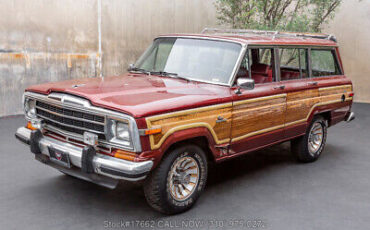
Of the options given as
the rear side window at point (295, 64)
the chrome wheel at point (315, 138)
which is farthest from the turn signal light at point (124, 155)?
the chrome wheel at point (315, 138)

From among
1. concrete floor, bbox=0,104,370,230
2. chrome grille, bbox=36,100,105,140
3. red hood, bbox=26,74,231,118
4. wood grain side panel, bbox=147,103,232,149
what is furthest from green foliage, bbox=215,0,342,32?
chrome grille, bbox=36,100,105,140

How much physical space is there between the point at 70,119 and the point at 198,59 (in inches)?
75.3

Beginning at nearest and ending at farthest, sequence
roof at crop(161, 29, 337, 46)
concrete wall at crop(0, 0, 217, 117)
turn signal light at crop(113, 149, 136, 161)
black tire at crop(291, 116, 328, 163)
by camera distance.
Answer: turn signal light at crop(113, 149, 136, 161) → roof at crop(161, 29, 337, 46) → black tire at crop(291, 116, 328, 163) → concrete wall at crop(0, 0, 217, 117)

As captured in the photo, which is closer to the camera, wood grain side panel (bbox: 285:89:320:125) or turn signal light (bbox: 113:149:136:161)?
turn signal light (bbox: 113:149:136:161)

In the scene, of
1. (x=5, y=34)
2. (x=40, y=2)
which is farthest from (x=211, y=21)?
(x=5, y=34)

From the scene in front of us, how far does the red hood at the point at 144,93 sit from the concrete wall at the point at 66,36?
5.39 m

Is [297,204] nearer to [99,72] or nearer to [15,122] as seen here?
[15,122]

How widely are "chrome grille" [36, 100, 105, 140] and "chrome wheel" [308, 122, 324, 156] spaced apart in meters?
4.02

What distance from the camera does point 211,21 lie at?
46.5ft

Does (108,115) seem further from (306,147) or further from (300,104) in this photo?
(306,147)

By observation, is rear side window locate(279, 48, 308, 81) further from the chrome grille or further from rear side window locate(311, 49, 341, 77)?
Answer: the chrome grille

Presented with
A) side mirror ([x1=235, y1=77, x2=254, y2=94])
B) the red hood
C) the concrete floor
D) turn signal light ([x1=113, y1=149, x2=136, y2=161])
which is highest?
side mirror ([x1=235, y1=77, x2=254, y2=94])

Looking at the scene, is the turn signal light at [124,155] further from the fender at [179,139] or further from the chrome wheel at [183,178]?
the chrome wheel at [183,178]

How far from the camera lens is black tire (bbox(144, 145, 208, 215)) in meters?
4.27
